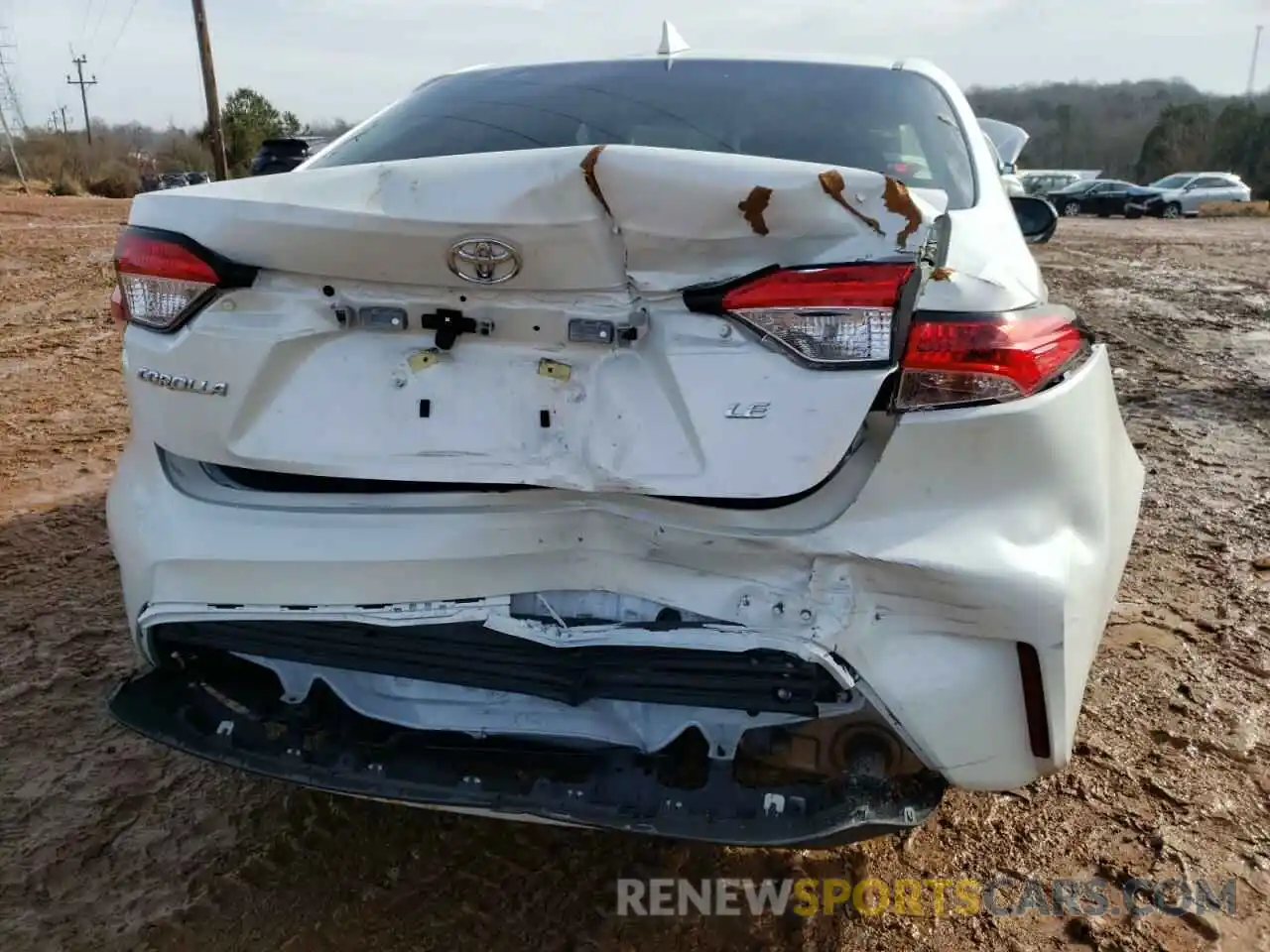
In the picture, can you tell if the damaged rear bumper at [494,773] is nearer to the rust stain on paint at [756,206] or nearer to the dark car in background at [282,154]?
the rust stain on paint at [756,206]

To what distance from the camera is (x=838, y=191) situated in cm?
153

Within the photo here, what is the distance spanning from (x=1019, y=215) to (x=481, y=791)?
95.3 inches

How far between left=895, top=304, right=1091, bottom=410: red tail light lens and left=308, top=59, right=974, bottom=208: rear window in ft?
2.12

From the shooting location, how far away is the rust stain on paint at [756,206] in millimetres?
1537

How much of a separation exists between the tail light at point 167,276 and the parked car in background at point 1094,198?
33.8 metres

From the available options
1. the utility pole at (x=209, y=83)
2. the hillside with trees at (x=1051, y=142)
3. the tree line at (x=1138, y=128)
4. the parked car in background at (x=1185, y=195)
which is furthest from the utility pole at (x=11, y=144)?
the parked car in background at (x=1185, y=195)

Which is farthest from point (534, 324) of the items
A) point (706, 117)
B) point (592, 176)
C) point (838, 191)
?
point (706, 117)

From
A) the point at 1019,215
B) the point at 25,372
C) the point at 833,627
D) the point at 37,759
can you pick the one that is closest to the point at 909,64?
the point at 1019,215

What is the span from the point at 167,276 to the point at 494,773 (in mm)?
1071

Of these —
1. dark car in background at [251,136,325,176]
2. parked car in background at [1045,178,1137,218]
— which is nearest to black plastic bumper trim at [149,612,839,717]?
dark car in background at [251,136,325,176]

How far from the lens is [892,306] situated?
1.54 metres

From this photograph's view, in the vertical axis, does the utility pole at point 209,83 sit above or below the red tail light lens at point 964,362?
above

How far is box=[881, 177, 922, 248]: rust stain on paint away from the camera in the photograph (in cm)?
153

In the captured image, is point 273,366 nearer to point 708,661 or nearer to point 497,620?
point 497,620
